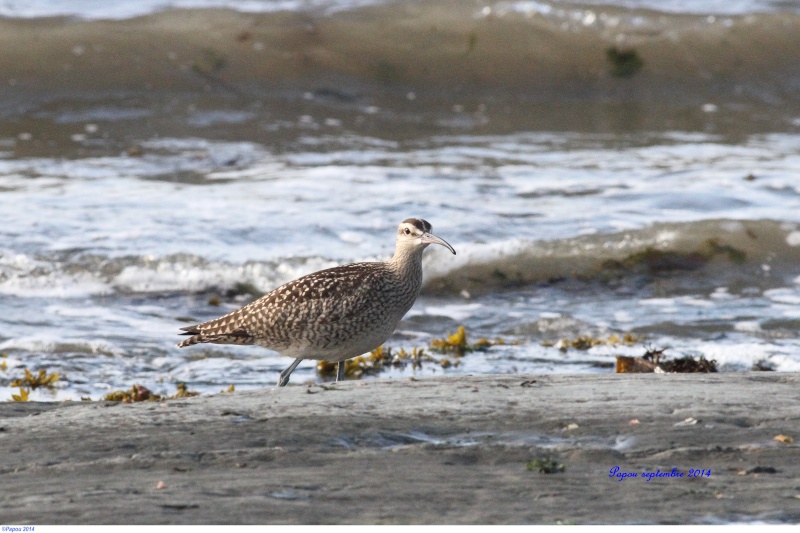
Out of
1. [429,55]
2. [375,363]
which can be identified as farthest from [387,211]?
[429,55]

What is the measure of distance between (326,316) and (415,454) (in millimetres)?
2032

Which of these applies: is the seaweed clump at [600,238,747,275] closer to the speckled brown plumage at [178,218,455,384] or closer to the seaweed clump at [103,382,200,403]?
the speckled brown plumage at [178,218,455,384]

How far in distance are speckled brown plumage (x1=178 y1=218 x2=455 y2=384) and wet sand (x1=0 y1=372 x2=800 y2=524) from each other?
2.64 feet

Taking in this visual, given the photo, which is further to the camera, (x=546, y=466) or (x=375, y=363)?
(x=375, y=363)

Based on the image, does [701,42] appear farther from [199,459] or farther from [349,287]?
[199,459]

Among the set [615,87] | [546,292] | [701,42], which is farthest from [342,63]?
[546,292]

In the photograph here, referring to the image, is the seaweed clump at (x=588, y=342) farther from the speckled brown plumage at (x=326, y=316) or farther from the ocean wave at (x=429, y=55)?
the ocean wave at (x=429, y=55)

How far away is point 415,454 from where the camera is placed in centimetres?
450

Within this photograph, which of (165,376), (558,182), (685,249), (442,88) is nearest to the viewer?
(165,376)

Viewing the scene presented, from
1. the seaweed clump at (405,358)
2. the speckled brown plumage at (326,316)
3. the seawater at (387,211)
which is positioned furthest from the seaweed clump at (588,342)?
the speckled brown plumage at (326,316)

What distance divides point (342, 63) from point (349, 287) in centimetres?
1237

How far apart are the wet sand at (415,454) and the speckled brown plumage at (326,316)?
0.81 m

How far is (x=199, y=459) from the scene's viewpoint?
440 centimetres

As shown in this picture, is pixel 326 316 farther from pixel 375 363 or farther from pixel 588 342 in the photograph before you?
pixel 588 342
